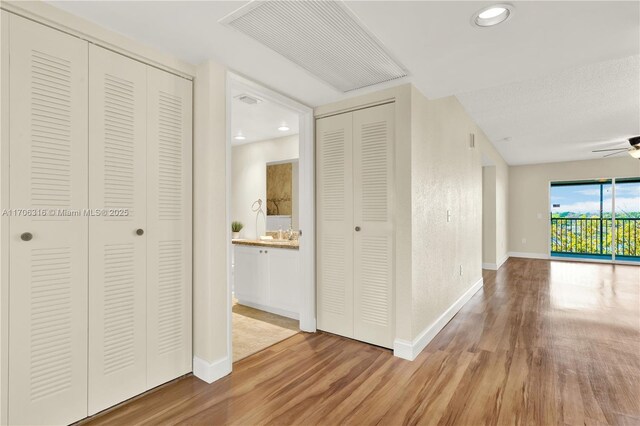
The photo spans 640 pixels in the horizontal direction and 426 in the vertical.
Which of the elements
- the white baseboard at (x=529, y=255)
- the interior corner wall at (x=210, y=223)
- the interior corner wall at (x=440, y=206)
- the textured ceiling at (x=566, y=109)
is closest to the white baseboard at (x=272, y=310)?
the interior corner wall at (x=210, y=223)

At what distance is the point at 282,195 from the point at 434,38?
304cm

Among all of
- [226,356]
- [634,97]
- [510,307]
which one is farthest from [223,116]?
[634,97]

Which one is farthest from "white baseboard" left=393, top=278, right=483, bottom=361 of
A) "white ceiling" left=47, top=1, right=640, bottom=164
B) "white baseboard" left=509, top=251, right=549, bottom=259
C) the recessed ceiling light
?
"white baseboard" left=509, top=251, right=549, bottom=259

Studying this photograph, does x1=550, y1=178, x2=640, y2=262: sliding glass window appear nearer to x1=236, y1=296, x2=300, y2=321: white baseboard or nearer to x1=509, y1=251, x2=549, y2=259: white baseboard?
x1=509, y1=251, x2=549, y2=259: white baseboard

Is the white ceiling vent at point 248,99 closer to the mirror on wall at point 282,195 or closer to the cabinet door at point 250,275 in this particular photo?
the mirror on wall at point 282,195

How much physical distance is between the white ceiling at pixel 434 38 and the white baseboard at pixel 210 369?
213 centimetres

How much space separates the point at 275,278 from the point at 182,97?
7.03ft

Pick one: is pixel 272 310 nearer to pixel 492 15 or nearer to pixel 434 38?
pixel 434 38

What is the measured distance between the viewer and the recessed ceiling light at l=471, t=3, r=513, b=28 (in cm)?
157

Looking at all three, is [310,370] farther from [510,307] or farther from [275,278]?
[510,307]

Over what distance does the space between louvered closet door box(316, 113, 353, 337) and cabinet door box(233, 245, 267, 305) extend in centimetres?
89

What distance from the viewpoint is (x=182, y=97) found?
86.4 inches

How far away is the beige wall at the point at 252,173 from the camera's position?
465 centimetres

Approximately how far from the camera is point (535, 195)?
8148 millimetres
